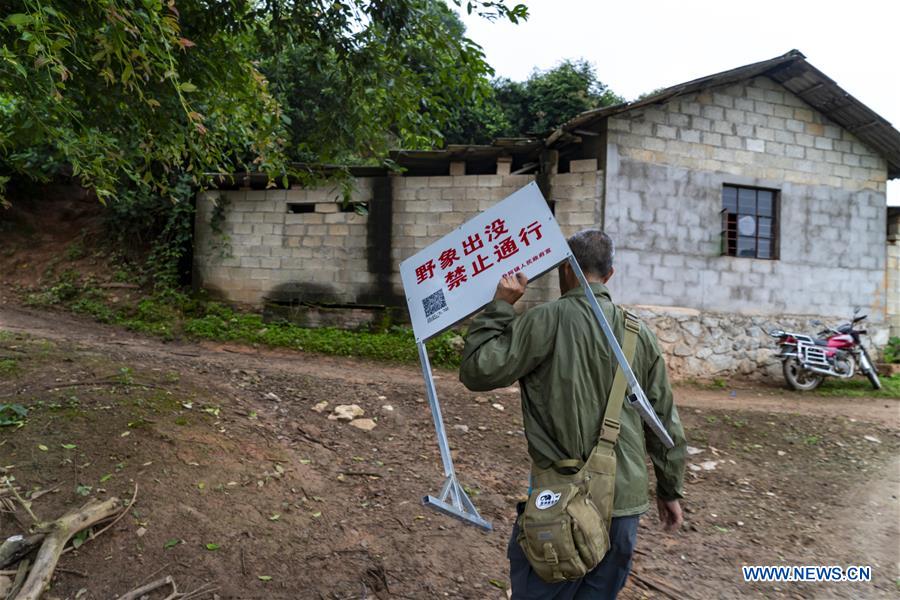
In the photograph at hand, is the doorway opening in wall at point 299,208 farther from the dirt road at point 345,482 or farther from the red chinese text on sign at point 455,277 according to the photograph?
the red chinese text on sign at point 455,277

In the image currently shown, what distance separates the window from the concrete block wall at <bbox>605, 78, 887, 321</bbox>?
13 centimetres

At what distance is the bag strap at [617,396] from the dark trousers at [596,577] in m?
0.28

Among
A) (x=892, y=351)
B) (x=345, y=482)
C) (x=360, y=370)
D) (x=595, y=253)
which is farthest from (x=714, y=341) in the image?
(x=595, y=253)

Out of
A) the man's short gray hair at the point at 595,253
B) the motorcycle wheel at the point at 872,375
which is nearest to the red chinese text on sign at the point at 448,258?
the man's short gray hair at the point at 595,253

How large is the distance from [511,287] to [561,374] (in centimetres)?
34

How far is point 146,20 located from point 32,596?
8.24 feet

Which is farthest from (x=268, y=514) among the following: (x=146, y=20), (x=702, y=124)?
(x=702, y=124)

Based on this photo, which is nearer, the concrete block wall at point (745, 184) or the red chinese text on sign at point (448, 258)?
the red chinese text on sign at point (448, 258)

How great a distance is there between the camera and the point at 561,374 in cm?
179

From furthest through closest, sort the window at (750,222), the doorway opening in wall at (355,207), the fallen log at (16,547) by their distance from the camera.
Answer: the doorway opening in wall at (355,207) → the window at (750,222) → the fallen log at (16,547)

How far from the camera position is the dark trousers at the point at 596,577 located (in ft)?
5.91

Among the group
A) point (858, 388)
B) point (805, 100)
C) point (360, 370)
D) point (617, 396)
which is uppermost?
point (805, 100)

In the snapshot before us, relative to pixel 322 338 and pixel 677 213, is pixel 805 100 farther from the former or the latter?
pixel 322 338

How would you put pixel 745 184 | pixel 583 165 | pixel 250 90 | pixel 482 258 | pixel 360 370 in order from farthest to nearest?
pixel 745 184 → pixel 583 165 → pixel 360 370 → pixel 250 90 → pixel 482 258
